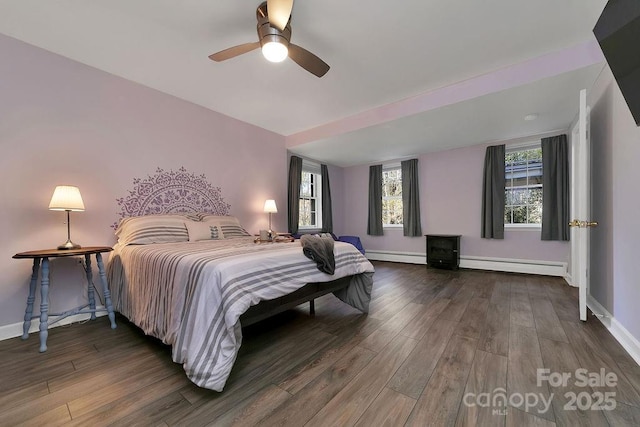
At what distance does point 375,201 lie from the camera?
19.5 ft

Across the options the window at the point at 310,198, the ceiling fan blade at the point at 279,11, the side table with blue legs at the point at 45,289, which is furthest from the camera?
the window at the point at 310,198

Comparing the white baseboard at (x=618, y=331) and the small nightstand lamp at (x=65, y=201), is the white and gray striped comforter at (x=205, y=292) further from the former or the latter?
the white baseboard at (x=618, y=331)

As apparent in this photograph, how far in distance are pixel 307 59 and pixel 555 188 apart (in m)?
4.40

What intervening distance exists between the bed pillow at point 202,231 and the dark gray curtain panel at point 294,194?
194 cm

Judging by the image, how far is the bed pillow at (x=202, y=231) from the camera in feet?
9.07

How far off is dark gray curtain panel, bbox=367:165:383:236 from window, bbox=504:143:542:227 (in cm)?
239

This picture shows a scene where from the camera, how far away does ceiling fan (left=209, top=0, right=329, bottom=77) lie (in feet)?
5.28

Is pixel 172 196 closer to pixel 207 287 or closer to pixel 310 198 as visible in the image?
pixel 207 287

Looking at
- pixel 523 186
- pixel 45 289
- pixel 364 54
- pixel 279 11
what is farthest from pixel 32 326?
pixel 523 186

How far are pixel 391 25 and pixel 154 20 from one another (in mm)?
1901

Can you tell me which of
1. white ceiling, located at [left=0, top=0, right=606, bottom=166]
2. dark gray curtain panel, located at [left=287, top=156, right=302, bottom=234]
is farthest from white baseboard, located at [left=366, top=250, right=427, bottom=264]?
white ceiling, located at [left=0, top=0, right=606, bottom=166]

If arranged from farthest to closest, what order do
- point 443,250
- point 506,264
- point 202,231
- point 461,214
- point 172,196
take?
point 461,214
point 443,250
point 506,264
point 172,196
point 202,231

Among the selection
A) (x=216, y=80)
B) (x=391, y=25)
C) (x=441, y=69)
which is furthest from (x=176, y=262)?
(x=441, y=69)

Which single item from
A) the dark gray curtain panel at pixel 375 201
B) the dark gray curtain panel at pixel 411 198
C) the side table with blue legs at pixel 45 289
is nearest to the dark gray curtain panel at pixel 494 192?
the dark gray curtain panel at pixel 411 198
